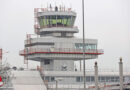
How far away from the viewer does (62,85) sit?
155 m

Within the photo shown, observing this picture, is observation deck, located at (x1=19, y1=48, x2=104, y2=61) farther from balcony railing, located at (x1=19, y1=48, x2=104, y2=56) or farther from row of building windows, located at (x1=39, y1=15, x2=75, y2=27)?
row of building windows, located at (x1=39, y1=15, x2=75, y2=27)

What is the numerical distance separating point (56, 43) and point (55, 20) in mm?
4934

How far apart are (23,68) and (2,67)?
4691 cm

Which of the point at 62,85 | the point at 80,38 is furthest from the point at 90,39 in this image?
the point at 62,85

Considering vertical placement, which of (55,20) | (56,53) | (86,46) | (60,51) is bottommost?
(56,53)

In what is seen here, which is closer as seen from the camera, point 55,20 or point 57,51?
point 57,51

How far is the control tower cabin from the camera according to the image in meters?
157

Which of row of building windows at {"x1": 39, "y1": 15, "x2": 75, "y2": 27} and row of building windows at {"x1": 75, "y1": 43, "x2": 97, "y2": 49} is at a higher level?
row of building windows at {"x1": 39, "y1": 15, "x2": 75, "y2": 27}

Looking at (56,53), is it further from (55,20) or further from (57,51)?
(55,20)

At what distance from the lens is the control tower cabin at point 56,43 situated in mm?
157250

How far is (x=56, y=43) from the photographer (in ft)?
520

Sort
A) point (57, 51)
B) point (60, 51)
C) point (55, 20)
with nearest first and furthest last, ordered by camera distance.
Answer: point (57, 51)
point (55, 20)
point (60, 51)

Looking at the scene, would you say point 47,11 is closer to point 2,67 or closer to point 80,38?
point 80,38

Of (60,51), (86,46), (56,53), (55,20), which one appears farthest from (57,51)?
(86,46)
